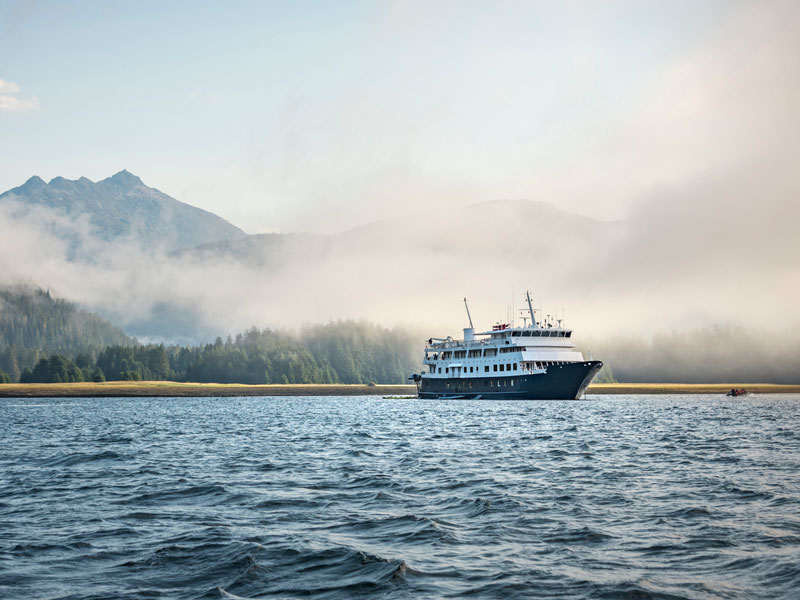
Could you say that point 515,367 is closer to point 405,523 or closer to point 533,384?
point 533,384

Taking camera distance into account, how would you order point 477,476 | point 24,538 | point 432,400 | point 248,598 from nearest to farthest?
point 248,598 → point 24,538 → point 477,476 → point 432,400

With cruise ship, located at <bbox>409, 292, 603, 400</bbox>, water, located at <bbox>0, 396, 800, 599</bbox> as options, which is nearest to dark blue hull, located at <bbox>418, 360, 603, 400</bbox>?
cruise ship, located at <bbox>409, 292, 603, 400</bbox>

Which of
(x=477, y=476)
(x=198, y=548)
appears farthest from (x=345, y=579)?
(x=477, y=476)

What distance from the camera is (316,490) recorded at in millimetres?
27188

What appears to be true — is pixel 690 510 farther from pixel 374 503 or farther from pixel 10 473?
pixel 10 473

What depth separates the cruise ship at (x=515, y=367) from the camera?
400 ft

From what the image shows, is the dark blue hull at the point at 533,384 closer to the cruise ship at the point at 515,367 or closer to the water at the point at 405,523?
the cruise ship at the point at 515,367

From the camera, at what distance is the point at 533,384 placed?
4884 inches

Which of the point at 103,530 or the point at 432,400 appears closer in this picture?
the point at 103,530

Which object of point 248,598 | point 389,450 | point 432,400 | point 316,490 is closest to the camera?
point 248,598

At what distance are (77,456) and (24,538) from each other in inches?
871

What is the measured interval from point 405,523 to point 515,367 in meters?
109

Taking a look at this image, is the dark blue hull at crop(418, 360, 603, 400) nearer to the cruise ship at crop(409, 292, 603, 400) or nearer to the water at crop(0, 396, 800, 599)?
the cruise ship at crop(409, 292, 603, 400)

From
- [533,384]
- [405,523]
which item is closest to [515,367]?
[533,384]
